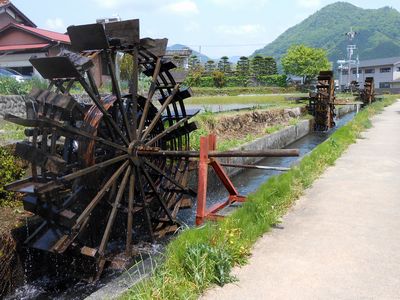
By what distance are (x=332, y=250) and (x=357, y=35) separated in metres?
173

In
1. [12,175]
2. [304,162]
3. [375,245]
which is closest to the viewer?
[375,245]

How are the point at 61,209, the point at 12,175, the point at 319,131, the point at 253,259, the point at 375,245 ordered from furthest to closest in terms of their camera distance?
1. the point at 319,131
2. the point at 12,175
3. the point at 61,209
4. the point at 375,245
5. the point at 253,259

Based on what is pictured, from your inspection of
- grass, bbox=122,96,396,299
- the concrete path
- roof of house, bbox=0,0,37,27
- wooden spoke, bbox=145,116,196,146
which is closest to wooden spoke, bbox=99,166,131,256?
wooden spoke, bbox=145,116,196,146

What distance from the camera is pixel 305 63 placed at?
203 feet

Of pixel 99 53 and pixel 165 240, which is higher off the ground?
pixel 99 53

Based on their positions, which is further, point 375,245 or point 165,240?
point 165,240

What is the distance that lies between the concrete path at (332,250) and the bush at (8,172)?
4111mm

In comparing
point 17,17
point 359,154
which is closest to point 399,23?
point 17,17

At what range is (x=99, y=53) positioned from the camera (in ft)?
23.7

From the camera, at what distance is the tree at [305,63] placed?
61562mm

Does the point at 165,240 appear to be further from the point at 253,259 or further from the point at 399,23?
the point at 399,23

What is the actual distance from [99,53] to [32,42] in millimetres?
24332

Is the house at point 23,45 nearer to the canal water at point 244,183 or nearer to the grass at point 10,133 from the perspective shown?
the grass at point 10,133

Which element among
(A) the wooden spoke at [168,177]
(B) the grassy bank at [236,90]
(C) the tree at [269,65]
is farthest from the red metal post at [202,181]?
(C) the tree at [269,65]
